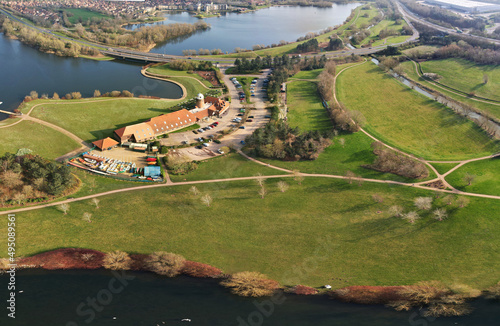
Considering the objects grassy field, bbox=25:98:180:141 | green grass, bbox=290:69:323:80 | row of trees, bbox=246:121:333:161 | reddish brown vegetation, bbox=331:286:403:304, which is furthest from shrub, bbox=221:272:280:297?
green grass, bbox=290:69:323:80

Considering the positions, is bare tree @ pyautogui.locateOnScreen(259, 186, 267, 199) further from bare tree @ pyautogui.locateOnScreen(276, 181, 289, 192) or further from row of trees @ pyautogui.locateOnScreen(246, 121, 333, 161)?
row of trees @ pyautogui.locateOnScreen(246, 121, 333, 161)

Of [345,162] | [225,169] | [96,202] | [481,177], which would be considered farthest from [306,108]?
[96,202]

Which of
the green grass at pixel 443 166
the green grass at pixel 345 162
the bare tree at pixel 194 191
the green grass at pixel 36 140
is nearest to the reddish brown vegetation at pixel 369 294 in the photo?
the green grass at pixel 345 162

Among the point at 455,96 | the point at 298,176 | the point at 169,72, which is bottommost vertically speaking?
the point at 298,176

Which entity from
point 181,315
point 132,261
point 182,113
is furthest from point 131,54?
point 181,315

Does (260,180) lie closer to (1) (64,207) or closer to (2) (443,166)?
(1) (64,207)

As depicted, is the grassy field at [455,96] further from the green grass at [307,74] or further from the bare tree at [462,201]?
the bare tree at [462,201]

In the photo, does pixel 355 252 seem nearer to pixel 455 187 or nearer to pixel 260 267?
pixel 260 267
